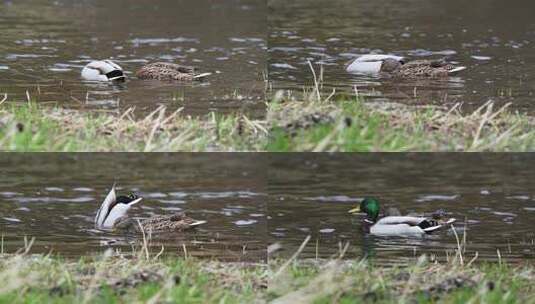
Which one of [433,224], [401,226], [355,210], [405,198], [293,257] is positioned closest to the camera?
[293,257]

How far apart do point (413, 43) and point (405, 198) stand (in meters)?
1.00

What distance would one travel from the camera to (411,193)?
25.2ft

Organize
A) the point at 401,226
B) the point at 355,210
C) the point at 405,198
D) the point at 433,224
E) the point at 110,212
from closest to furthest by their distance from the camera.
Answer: the point at 110,212 < the point at 433,224 < the point at 401,226 < the point at 355,210 < the point at 405,198

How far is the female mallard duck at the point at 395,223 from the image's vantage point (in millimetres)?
7293

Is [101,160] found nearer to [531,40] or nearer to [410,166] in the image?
[410,166]

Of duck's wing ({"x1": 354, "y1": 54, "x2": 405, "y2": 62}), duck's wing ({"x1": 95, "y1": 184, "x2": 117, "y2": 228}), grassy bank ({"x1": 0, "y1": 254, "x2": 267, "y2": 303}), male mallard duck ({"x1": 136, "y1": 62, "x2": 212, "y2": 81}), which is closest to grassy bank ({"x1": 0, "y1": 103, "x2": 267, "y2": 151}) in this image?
duck's wing ({"x1": 95, "y1": 184, "x2": 117, "y2": 228})

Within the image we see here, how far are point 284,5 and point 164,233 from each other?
1.61 metres

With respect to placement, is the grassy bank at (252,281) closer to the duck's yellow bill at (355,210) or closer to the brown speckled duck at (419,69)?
the duck's yellow bill at (355,210)

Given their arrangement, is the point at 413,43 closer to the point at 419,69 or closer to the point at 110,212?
the point at 419,69

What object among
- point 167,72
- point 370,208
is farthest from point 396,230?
point 167,72

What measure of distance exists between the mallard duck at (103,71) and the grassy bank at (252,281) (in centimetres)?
103

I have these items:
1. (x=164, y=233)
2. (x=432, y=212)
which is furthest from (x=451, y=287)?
(x=164, y=233)

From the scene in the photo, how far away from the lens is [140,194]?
24.6ft

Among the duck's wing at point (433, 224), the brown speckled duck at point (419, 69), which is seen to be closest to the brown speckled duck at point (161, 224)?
the duck's wing at point (433, 224)
